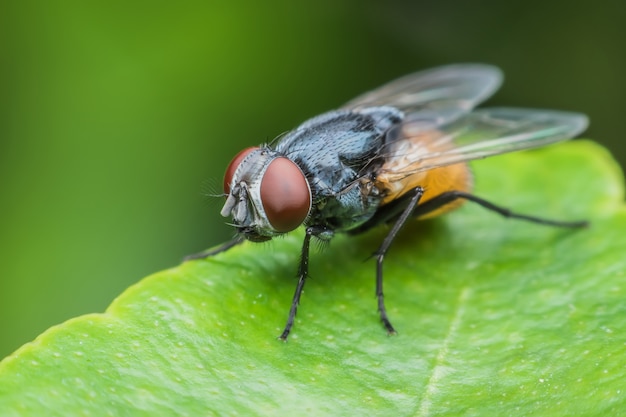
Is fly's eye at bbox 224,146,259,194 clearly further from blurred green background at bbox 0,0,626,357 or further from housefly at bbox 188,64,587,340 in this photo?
blurred green background at bbox 0,0,626,357

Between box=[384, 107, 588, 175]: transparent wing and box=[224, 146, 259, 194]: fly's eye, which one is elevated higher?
box=[224, 146, 259, 194]: fly's eye

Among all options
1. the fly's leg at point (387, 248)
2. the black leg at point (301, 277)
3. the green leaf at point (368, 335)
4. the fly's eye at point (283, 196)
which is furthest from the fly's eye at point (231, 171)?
the fly's leg at point (387, 248)

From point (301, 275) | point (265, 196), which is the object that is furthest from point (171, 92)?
point (301, 275)

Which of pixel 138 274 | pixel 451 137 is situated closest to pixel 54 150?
pixel 138 274

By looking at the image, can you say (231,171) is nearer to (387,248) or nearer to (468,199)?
(387,248)

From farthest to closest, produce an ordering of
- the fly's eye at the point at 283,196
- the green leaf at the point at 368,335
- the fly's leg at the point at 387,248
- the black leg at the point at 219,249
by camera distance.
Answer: the black leg at the point at 219,249, the fly's eye at the point at 283,196, the fly's leg at the point at 387,248, the green leaf at the point at 368,335

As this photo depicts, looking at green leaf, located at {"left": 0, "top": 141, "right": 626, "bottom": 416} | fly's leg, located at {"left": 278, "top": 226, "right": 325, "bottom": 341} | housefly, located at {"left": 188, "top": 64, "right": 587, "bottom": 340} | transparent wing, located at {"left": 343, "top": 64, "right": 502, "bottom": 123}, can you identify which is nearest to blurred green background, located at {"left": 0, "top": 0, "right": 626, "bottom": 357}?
transparent wing, located at {"left": 343, "top": 64, "right": 502, "bottom": 123}

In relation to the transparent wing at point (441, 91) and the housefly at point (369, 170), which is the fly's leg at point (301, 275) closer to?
the housefly at point (369, 170)
